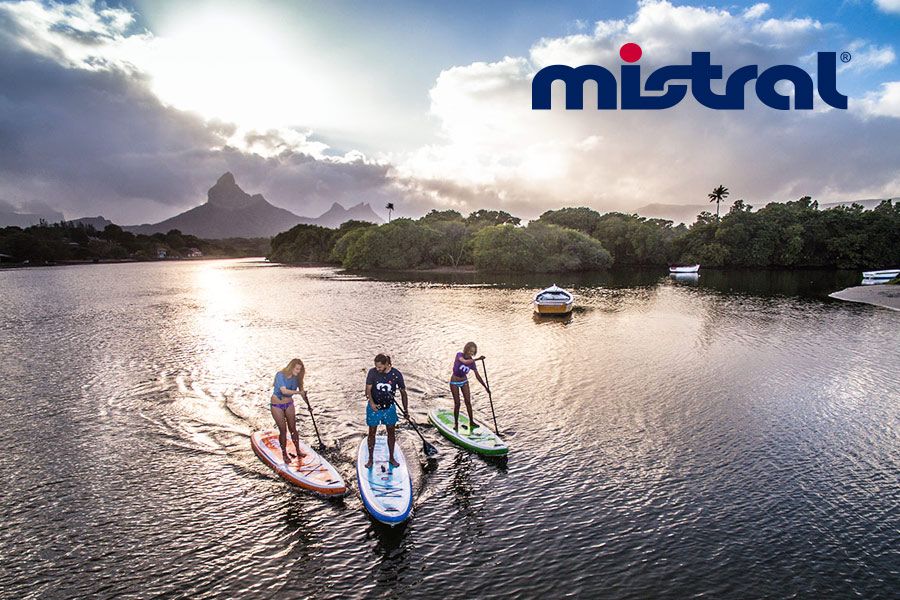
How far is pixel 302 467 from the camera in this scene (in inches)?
570

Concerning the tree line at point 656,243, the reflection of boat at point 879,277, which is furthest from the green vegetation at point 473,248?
the reflection of boat at point 879,277

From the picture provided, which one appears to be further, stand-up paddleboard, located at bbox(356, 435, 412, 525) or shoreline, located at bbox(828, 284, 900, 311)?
shoreline, located at bbox(828, 284, 900, 311)

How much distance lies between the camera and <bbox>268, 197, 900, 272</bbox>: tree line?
10300 cm

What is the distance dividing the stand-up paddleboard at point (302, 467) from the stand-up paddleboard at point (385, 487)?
781mm

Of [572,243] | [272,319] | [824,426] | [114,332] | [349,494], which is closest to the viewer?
[349,494]

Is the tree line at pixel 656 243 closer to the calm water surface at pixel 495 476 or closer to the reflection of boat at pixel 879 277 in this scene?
the reflection of boat at pixel 879 277

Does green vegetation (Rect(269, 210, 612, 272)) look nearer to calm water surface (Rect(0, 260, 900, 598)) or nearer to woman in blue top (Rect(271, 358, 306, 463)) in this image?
calm water surface (Rect(0, 260, 900, 598))

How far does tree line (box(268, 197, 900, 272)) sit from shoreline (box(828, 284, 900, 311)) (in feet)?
162

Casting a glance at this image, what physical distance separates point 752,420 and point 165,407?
24736 mm

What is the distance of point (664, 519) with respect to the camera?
41.6ft

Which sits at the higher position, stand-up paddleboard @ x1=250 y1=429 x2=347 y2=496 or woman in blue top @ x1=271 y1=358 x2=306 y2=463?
woman in blue top @ x1=271 y1=358 x2=306 y2=463

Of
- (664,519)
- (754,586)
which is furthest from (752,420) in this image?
(754,586)

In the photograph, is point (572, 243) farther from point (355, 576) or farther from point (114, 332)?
point (355, 576)

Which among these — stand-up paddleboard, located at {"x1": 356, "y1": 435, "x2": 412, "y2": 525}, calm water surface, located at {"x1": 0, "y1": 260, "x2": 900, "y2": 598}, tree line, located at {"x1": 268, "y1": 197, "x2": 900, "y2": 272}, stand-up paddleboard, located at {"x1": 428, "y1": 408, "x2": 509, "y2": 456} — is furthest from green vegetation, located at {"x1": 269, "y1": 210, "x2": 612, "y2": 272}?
stand-up paddleboard, located at {"x1": 356, "y1": 435, "x2": 412, "y2": 525}
